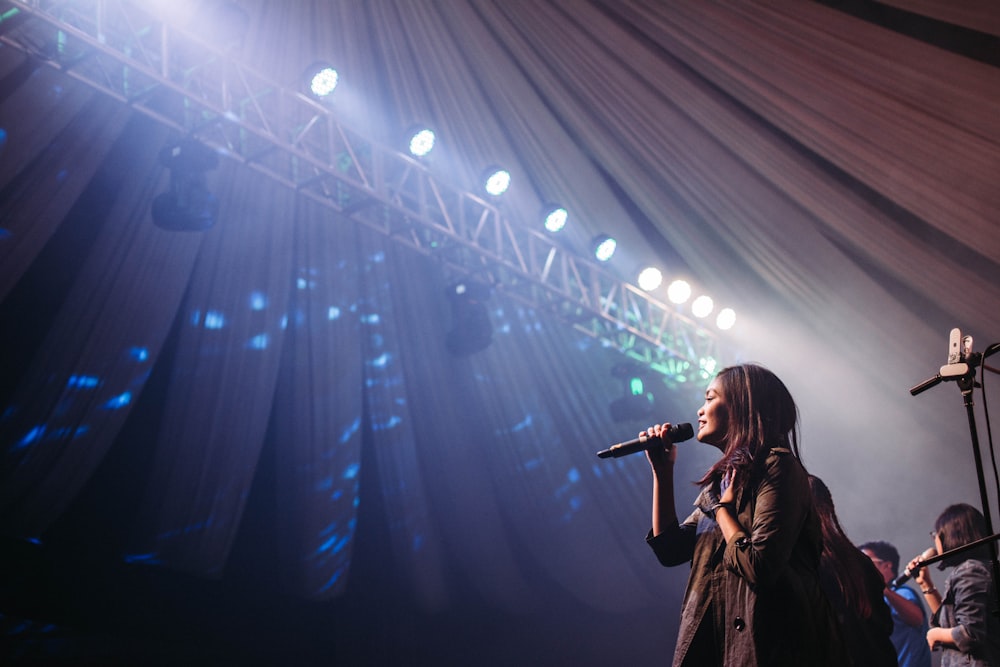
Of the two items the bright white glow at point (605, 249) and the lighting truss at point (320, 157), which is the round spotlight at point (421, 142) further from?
the bright white glow at point (605, 249)

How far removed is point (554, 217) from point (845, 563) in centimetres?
422

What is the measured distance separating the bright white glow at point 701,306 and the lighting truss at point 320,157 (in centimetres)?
12

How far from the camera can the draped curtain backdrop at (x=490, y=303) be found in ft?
11.7

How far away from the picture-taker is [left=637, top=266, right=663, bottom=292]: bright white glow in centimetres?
641

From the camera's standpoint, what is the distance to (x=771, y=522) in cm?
140

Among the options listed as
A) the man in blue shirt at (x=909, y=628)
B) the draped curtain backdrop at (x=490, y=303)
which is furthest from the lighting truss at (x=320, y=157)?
the man in blue shirt at (x=909, y=628)

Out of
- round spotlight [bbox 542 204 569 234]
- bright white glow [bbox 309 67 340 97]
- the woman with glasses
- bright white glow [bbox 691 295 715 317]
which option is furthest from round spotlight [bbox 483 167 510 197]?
the woman with glasses

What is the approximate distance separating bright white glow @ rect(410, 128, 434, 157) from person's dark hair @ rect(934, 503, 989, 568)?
3605mm

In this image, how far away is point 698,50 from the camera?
3451 millimetres

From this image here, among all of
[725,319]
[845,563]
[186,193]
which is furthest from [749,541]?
[725,319]

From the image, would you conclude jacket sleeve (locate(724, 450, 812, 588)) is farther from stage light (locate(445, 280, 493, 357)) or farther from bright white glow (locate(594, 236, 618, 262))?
bright white glow (locate(594, 236, 618, 262))

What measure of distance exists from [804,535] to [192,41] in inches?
154

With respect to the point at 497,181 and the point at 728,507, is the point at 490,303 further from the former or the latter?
the point at 728,507

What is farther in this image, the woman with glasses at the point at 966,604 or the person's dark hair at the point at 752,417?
the woman with glasses at the point at 966,604
